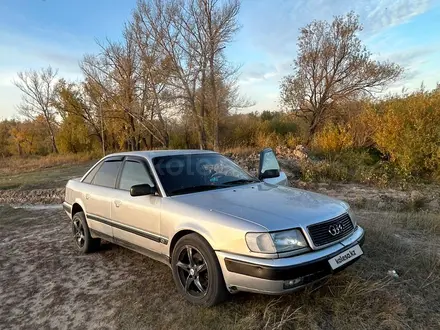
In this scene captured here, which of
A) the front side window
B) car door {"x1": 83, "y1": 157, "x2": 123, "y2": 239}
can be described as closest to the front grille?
the front side window

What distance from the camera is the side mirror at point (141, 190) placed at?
11.1 ft

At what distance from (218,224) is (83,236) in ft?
9.64

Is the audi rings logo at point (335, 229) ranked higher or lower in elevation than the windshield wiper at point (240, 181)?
lower

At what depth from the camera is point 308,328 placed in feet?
8.46

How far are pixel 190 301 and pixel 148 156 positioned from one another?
1.77 m

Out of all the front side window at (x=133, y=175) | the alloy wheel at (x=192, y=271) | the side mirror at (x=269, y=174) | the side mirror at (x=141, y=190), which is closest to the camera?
the alloy wheel at (x=192, y=271)

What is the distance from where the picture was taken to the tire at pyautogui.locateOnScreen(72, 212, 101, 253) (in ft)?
15.4

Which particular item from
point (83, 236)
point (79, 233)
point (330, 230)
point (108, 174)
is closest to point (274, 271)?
point (330, 230)

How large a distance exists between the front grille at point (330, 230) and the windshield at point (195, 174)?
1.27 m

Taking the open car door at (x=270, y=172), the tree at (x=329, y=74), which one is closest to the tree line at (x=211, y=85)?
the tree at (x=329, y=74)

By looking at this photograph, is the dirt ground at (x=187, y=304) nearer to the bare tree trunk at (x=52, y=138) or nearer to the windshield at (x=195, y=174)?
the windshield at (x=195, y=174)

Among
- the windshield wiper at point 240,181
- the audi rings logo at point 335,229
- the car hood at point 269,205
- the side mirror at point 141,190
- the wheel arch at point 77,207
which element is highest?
the side mirror at point 141,190

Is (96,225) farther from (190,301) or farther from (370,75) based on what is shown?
(370,75)

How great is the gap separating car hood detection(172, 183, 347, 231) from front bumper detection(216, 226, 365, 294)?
0.27m
